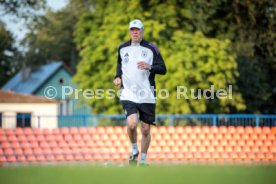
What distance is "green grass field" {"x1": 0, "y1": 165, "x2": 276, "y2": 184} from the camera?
4.56 m

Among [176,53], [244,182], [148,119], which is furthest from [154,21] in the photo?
[244,182]

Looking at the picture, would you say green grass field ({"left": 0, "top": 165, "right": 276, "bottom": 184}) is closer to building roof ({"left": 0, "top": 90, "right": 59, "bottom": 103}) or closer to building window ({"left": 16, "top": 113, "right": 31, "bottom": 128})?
building window ({"left": 16, "top": 113, "right": 31, "bottom": 128})

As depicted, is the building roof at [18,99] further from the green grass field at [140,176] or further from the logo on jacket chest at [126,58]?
the green grass field at [140,176]

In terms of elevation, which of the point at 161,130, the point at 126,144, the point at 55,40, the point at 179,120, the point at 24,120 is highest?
the point at 55,40

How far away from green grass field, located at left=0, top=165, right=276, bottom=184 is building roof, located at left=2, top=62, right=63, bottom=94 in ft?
179

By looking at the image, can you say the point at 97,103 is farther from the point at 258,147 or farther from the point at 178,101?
the point at 258,147

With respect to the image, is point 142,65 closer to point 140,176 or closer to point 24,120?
point 140,176

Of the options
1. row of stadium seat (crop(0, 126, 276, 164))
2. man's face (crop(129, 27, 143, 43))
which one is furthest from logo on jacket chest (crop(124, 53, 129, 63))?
row of stadium seat (crop(0, 126, 276, 164))

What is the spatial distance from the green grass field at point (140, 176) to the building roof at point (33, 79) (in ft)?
179

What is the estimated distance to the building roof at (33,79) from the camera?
196 feet

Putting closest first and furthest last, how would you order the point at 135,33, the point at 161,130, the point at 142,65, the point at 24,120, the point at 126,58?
the point at 142,65, the point at 135,33, the point at 126,58, the point at 24,120, the point at 161,130

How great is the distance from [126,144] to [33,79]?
139 ft

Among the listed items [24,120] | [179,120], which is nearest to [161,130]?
[179,120]

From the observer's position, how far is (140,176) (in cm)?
474
